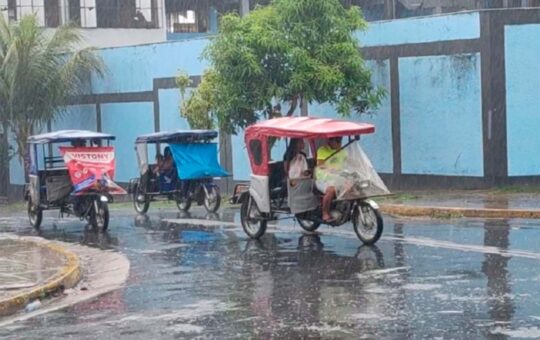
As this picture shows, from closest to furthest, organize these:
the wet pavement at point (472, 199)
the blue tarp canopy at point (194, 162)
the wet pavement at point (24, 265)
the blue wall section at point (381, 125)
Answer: the wet pavement at point (24, 265)
the wet pavement at point (472, 199)
the blue tarp canopy at point (194, 162)
the blue wall section at point (381, 125)

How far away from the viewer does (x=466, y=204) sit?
21125 millimetres

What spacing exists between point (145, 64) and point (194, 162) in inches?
471

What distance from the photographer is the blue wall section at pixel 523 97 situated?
24.4m

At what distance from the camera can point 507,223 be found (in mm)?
18125

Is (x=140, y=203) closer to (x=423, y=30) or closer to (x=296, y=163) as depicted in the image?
(x=423, y=30)

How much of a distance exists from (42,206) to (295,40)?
7.06 m

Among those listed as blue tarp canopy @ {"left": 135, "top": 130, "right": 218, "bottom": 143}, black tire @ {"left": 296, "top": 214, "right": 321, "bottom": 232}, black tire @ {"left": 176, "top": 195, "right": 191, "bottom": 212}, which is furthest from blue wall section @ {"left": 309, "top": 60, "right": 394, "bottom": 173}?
black tire @ {"left": 296, "top": 214, "right": 321, "bottom": 232}

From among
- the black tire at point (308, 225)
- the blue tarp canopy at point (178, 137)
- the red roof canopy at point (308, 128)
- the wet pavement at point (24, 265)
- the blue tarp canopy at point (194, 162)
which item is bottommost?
the wet pavement at point (24, 265)

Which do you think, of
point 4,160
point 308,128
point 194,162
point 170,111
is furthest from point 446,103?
point 4,160

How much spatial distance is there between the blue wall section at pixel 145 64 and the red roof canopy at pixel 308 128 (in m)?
15.7

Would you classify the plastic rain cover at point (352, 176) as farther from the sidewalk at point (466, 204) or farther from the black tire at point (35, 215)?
the black tire at point (35, 215)

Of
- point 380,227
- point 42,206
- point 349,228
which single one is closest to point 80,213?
point 42,206

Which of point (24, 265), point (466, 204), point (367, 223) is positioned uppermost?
point (367, 223)

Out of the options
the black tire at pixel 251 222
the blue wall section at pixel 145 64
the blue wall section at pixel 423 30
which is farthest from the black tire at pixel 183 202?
the blue wall section at pixel 145 64
